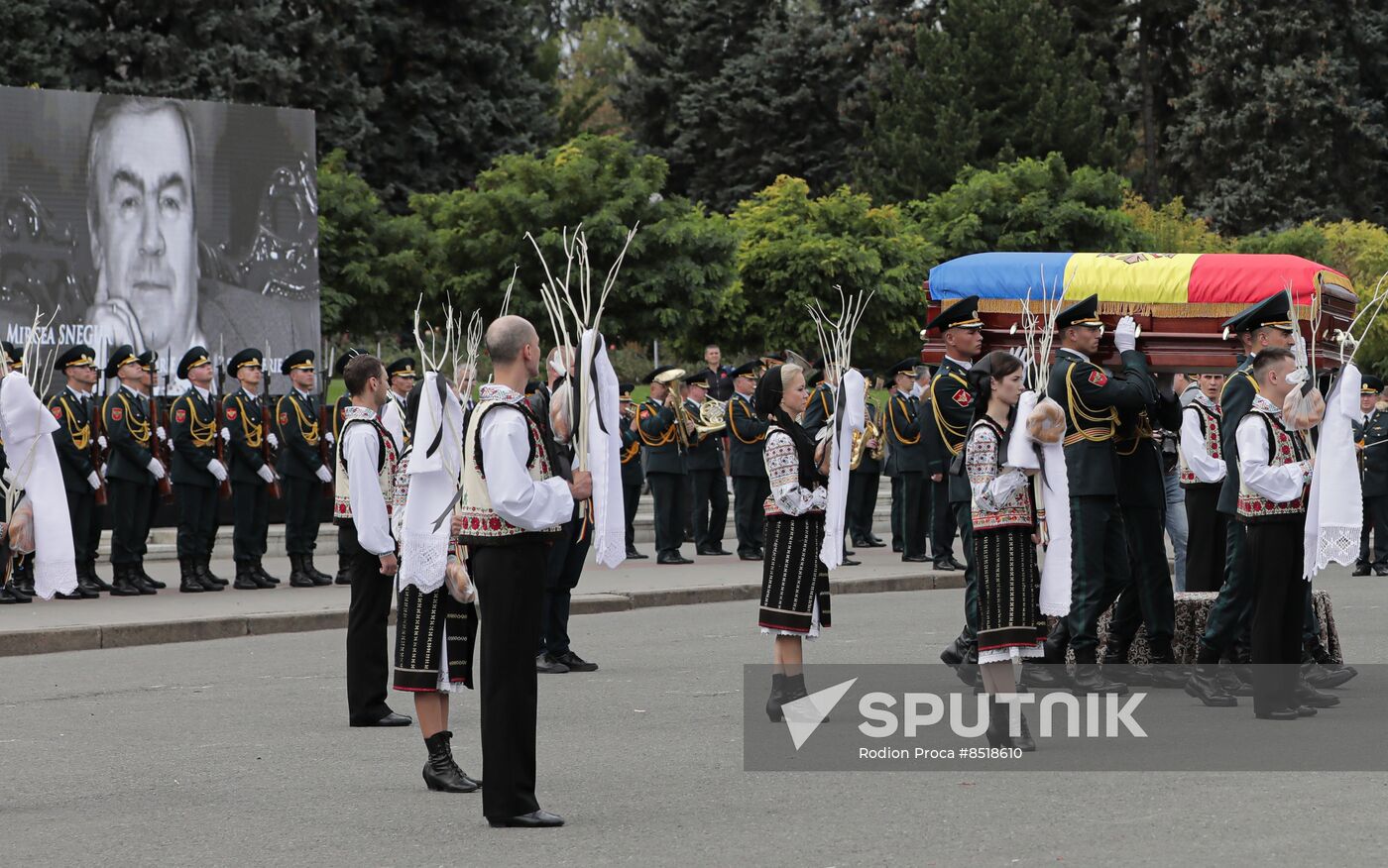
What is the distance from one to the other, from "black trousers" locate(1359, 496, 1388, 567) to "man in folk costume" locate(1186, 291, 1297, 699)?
9.89 meters

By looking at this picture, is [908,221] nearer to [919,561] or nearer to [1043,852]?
[919,561]

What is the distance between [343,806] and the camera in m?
7.59

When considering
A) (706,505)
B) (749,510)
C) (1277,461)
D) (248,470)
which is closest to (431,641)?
(1277,461)

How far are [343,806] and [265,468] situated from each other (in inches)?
407

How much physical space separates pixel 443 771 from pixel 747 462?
12.2 m

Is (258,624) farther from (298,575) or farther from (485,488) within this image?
(485,488)

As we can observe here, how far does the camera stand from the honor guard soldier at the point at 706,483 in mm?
20844

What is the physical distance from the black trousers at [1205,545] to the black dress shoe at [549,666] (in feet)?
12.9

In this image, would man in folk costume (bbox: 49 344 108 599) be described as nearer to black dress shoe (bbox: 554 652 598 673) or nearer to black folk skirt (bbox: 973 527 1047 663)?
black dress shoe (bbox: 554 652 598 673)

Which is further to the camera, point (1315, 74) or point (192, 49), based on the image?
point (1315, 74)

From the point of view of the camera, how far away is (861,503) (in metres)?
22.1

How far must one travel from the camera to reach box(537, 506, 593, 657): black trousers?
11758 millimetres

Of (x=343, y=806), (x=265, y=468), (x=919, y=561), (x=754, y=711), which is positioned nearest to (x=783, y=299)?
(x=919, y=561)

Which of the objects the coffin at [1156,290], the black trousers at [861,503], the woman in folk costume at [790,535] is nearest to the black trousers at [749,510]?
the black trousers at [861,503]
